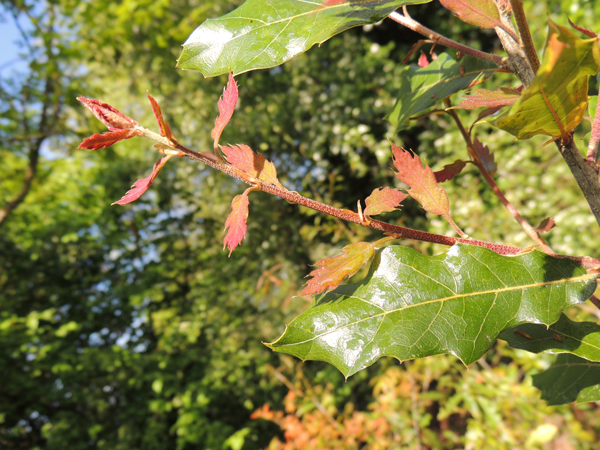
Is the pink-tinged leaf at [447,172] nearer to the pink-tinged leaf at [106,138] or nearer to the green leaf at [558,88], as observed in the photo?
the green leaf at [558,88]

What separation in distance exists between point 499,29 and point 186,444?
2.97 m

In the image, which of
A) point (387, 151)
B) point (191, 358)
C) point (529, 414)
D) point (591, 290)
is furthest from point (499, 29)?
point (191, 358)

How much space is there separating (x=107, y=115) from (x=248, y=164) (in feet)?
0.41

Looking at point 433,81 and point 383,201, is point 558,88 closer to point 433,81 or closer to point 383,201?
point 383,201

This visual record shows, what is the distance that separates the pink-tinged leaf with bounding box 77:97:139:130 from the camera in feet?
1.04

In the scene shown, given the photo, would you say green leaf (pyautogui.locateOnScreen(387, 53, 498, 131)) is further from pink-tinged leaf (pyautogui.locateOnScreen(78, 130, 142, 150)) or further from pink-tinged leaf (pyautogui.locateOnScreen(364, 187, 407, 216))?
pink-tinged leaf (pyautogui.locateOnScreen(78, 130, 142, 150))

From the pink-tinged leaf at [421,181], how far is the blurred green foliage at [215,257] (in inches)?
66.8

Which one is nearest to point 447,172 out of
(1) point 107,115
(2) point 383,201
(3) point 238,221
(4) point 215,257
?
(2) point 383,201

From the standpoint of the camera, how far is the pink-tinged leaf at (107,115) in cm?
32

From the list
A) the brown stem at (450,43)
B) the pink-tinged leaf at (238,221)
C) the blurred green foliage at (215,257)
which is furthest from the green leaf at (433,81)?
the blurred green foliage at (215,257)

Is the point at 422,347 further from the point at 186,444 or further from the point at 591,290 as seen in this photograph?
the point at 186,444

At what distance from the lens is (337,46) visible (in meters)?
2.96

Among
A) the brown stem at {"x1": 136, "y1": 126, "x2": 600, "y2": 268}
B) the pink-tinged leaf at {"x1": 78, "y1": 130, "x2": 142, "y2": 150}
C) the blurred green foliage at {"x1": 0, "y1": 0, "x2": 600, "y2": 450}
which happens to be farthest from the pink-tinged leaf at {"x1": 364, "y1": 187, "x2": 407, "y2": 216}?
the blurred green foliage at {"x1": 0, "y1": 0, "x2": 600, "y2": 450}

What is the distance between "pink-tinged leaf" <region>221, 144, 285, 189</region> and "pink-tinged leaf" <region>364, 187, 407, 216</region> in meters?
0.09
